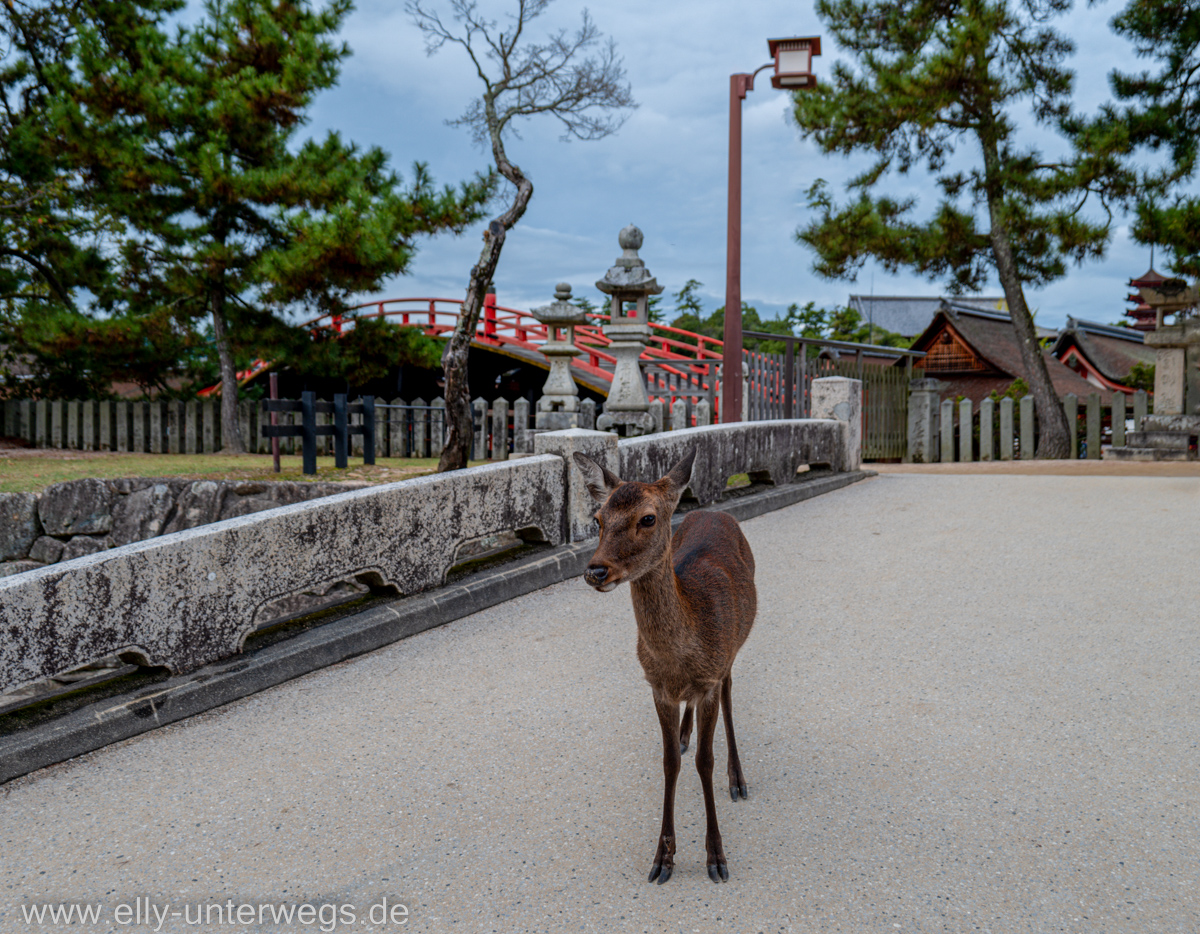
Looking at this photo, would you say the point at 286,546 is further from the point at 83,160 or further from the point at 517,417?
the point at 83,160

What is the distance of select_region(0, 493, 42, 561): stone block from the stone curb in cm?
695

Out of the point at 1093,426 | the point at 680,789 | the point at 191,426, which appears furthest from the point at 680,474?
the point at 1093,426

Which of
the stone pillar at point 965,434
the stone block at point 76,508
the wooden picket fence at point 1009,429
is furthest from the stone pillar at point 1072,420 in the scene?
the stone block at point 76,508

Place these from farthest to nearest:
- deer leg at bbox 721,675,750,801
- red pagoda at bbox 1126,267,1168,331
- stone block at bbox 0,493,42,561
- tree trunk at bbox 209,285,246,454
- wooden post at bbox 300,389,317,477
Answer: red pagoda at bbox 1126,267,1168,331
tree trunk at bbox 209,285,246,454
wooden post at bbox 300,389,317,477
stone block at bbox 0,493,42,561
deer leg at bbox 721,675,750,801

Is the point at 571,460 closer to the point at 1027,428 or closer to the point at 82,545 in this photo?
the point at 82,545

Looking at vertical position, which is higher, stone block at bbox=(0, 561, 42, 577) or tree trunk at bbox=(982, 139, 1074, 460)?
tree trunk at bbox=(982, 139, 1074, 460)

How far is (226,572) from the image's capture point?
393 cm

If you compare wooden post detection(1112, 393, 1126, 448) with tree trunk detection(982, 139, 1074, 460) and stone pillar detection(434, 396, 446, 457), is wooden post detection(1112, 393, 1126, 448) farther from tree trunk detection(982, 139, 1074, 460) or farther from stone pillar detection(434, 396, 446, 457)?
stone pillar detection(434, 396, 446, 457)

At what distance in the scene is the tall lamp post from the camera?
11258mm

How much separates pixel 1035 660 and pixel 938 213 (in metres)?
15.2

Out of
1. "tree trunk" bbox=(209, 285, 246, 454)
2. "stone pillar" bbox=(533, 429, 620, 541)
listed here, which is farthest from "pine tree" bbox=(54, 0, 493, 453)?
"stone pillar" bbox=(533, 429, 620, 541)

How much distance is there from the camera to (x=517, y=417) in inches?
637

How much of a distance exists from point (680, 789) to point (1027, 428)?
16.6 metres

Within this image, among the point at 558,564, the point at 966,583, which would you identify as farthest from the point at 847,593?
the point at 558,564
